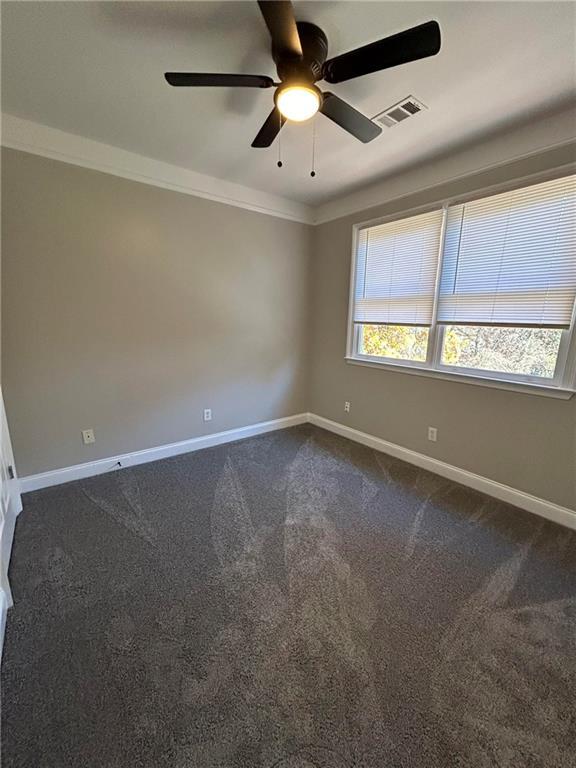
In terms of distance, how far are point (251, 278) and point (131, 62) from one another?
189cm

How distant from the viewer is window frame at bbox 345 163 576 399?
7.04 feet

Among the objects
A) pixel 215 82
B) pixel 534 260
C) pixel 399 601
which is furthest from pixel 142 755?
pixel 534 260

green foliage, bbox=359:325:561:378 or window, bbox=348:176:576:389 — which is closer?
window, bbox=348:176:576:389

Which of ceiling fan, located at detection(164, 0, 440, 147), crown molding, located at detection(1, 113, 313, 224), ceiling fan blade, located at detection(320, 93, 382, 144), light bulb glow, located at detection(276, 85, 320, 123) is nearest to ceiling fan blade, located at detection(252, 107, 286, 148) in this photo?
ceiling fan, located at detection(164, 0, 440, 147)

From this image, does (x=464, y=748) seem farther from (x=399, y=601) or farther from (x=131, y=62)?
(x=131, y=62)

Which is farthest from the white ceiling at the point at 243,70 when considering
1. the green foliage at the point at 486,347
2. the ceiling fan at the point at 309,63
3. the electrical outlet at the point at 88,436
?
the electrical outlet at the point at 88,436

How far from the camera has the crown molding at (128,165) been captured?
7.09 ft

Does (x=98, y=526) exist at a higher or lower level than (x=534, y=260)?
lower

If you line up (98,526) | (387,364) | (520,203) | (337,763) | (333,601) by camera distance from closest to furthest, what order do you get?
(337,763), (333,601), (98,526), (520,203), (387,364)

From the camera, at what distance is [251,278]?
134 inches

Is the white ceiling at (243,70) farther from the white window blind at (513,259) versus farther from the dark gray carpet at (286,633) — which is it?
the dark gray carpet at (286,633)

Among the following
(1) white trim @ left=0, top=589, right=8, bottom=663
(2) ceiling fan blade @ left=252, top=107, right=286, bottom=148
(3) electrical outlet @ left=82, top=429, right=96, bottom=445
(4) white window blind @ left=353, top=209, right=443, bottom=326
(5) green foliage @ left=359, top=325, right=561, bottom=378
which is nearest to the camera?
(1) white trim @ left=0, top=589, right=8, bottom=663

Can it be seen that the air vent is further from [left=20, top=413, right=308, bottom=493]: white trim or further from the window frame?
[left=20, top=413, right=308, bottom=493]: white trim

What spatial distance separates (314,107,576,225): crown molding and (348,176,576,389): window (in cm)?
21
